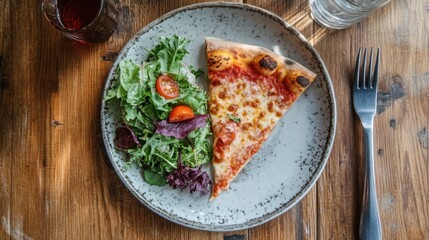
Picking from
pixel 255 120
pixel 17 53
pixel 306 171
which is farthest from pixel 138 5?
pixel 306 171

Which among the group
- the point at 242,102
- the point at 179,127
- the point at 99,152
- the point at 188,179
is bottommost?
the point at 188,179

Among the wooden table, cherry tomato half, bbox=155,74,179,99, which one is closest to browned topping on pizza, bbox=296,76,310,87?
the wooden table

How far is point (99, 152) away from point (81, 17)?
24.1 inches

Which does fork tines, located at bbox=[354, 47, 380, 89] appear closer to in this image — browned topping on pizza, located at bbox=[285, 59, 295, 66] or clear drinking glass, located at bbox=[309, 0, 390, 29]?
clear drinking glass, located at bbox=[309, 0, 390, 29]

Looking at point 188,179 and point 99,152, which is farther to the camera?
point 99,152

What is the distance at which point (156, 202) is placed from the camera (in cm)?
227

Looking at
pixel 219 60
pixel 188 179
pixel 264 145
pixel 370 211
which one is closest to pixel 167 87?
pixel 219 60

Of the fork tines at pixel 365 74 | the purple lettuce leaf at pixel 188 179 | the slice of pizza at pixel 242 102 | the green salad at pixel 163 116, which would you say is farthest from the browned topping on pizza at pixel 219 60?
the fork tines at pixel 365 74

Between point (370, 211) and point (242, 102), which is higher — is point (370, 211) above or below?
below

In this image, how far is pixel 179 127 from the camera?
7.23ft

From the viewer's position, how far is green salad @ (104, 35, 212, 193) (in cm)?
218

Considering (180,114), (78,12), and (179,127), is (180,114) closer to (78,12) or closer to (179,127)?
(179,127)

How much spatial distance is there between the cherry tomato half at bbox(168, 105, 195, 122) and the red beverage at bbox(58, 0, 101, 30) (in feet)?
1.75

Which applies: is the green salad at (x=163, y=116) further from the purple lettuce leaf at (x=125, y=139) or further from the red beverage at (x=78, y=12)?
the red beverage at (x=78, y=12)
